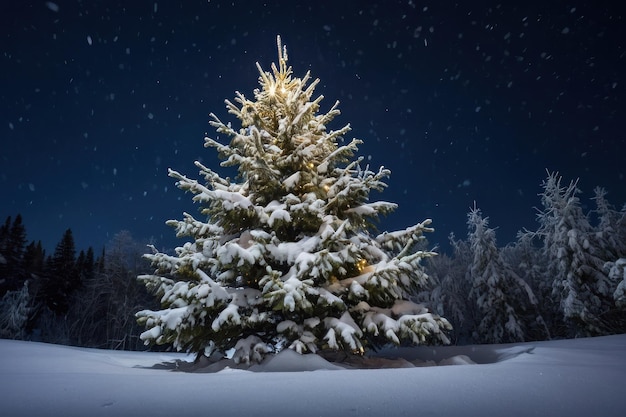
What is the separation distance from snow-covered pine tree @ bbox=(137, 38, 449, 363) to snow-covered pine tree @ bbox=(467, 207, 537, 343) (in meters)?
18.4

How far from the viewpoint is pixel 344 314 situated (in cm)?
597

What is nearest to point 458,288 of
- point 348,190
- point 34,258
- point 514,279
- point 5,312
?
point 514,279

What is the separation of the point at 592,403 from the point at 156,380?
3.79 meters

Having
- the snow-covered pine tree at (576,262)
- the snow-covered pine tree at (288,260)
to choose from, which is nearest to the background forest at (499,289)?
the snow-covered pine tree at (576,262)

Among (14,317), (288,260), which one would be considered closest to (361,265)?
(288,260)

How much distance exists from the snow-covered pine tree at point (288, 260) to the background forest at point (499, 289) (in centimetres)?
312

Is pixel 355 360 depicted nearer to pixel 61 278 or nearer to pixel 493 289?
pixel 493 289

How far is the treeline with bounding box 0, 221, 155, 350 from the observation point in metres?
31.2

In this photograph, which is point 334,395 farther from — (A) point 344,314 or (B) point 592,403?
(A) point 344,314

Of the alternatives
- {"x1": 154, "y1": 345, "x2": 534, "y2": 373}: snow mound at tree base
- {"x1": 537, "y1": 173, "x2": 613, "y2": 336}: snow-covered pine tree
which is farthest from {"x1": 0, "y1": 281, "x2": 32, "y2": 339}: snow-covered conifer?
{"x1": 537, "y1": 173, "x2": 613, "y2": 336}: snow-covered pine tree

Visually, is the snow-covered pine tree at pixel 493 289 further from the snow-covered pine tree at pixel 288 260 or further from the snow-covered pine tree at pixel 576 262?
the snow-covered pine tree at pixel 288 260

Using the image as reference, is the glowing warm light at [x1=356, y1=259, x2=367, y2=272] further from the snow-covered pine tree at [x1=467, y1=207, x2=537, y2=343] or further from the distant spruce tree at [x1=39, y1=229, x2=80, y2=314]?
the distant spruce tree at [x1=39, y1=229, x2=80, y2=314]

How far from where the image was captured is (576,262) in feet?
65.0

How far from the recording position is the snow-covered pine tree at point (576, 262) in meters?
19.2
